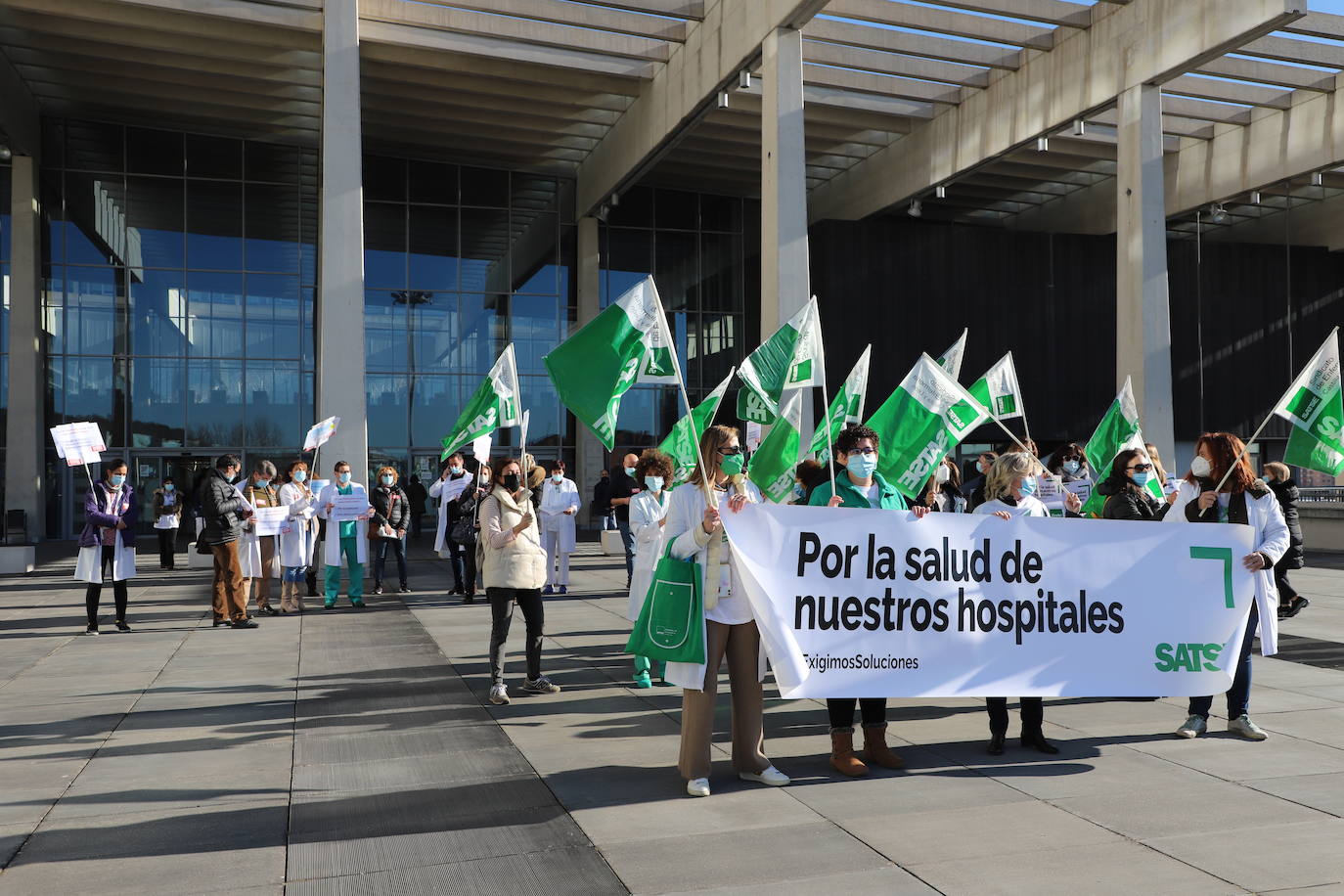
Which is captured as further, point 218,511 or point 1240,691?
point 218,511

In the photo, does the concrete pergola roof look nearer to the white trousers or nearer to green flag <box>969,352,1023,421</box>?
green flag <box>969,352,1023,421</box>

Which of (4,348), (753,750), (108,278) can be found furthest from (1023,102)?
(4,348)

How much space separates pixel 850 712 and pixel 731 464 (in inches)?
60.2

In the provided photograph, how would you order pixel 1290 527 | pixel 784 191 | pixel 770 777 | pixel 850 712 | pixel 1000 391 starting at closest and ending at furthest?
pixel 770 777
pixel 850 712
pixel 1290 527
pixel 1000 391
pixel 784 191

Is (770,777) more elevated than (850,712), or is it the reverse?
(850,712)

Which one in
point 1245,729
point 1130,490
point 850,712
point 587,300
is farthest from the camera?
point 587,300

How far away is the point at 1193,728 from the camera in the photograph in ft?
22.4

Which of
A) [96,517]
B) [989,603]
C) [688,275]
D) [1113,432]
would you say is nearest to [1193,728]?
[989,603]

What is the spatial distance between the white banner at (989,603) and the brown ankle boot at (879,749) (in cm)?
28

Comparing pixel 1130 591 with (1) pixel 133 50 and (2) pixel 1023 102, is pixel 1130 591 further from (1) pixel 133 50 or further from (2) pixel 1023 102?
(1) pixel 133 50

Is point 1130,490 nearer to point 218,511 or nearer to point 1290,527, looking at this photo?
point 1290,527

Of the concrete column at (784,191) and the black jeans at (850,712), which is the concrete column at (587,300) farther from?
the black jeans at (850,712)

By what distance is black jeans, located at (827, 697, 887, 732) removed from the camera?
20.1 ft

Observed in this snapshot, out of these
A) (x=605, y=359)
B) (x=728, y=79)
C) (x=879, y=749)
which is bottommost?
(x=879, y=749)
